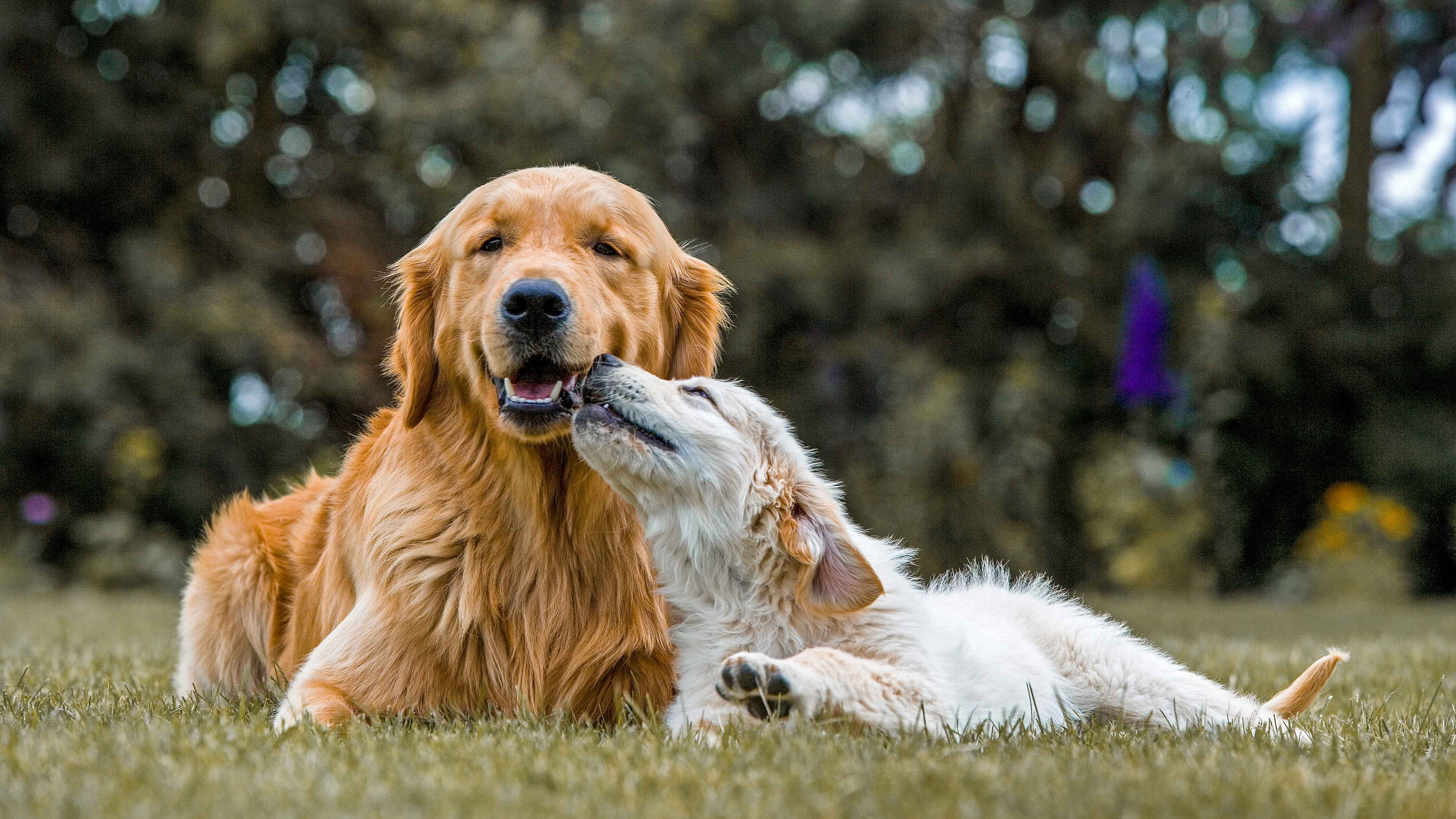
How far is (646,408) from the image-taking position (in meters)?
2.86

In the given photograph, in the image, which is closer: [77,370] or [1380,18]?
[77,370]

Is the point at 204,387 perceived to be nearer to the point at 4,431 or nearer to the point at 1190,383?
the point at 4,431


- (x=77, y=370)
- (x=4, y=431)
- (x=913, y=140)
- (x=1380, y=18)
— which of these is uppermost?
(x=1380, y=18)

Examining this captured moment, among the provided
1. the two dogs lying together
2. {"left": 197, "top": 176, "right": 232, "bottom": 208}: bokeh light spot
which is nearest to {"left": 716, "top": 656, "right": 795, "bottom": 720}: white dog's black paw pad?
the two dogs lying together

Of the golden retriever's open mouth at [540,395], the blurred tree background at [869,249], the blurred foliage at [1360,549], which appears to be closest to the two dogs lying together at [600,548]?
the golden retriever's open mouth at [540,395]

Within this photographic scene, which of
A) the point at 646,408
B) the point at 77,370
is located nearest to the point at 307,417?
the point at 77,370

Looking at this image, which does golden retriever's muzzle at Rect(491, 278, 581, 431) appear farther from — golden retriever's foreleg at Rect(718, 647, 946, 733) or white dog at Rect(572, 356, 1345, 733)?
golden retriever's foreleg at Rect(718, 647, 946, 733)

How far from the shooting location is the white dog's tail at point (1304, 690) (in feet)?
10.00

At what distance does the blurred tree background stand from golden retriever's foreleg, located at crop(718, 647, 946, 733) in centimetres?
589

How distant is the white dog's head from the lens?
2.81m

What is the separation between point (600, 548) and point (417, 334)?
75cm

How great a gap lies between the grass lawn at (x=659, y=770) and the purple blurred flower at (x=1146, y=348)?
6843mm

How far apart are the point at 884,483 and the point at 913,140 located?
16.3 feet

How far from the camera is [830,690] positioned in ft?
8.11
